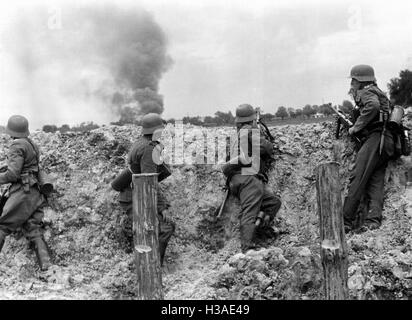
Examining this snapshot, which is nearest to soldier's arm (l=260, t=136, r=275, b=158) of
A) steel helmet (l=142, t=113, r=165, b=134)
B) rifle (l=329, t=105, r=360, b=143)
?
rifle (l=329, t=105, r=360, b=143)

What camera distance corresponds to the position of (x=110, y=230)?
8359 millimetres

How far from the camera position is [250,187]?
7.73 m

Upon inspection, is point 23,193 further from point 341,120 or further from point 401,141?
point 401,141

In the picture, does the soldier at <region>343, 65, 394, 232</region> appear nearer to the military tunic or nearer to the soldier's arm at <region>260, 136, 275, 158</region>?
the soldier's arm at <region>260, 136, 275, 158</region>

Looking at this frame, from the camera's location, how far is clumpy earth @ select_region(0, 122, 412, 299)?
20.7 ft

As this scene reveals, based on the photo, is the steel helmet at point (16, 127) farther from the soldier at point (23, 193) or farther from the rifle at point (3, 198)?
the rifle at point (3, 198)

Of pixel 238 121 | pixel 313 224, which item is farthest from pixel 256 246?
pixel 238 121

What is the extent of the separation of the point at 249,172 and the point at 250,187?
248 mm

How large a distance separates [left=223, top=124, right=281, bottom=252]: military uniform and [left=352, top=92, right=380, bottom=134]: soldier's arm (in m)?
1.41

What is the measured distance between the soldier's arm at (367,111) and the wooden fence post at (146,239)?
353 centimetres
